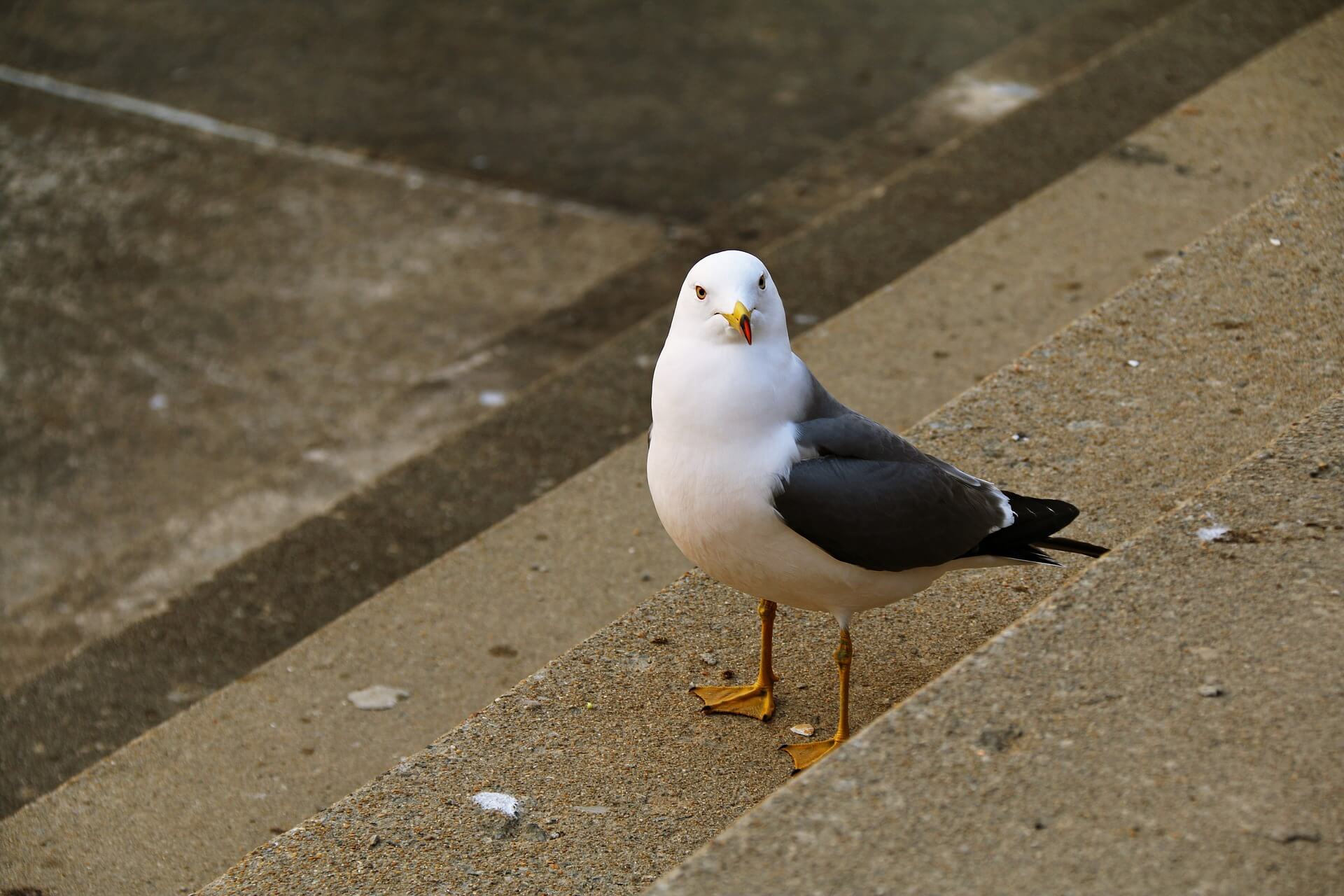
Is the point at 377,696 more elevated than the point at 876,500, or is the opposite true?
the point at 876,500

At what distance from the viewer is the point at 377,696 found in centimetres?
360

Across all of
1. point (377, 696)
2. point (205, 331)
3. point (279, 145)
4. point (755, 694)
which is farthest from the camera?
point (279, 145)

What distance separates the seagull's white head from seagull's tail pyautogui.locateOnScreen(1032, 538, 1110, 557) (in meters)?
0.62

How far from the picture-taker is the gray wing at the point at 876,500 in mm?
2645

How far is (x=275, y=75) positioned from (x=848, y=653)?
18.9 feet

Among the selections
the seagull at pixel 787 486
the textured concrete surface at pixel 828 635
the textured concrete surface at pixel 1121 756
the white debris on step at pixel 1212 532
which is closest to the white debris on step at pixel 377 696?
the textured concrete surface at pixel 828 635

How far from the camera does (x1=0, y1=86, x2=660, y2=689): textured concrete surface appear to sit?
499 cm

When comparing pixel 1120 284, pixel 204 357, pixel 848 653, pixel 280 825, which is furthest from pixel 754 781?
pixel 204 357

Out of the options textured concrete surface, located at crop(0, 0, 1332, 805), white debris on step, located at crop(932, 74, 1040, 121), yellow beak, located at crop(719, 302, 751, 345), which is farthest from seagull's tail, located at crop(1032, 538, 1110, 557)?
white debris on step, located at crop(932, 74, 1040, 121)

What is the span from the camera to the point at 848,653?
9.11 feet

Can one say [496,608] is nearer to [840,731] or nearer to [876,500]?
[840,731]

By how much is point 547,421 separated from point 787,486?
2267 mm

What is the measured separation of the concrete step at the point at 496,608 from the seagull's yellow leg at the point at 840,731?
26 centimetres

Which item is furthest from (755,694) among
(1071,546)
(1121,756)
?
(1121,756)
